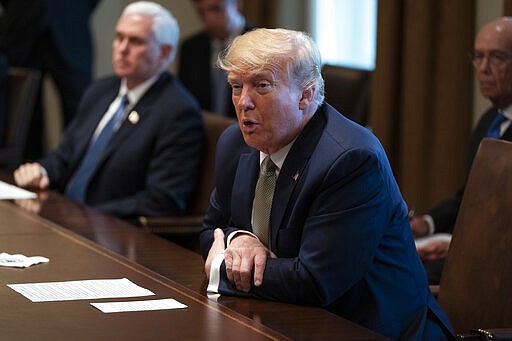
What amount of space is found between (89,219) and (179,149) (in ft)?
2.96

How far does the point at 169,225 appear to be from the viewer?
14.9 ft

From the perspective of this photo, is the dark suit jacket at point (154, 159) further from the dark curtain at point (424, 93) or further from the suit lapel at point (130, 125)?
the dark curtain at point (424, 93)

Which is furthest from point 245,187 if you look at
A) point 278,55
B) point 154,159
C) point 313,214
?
point 154,159

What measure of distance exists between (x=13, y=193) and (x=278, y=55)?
190cm

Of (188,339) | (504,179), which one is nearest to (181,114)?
(504,179)

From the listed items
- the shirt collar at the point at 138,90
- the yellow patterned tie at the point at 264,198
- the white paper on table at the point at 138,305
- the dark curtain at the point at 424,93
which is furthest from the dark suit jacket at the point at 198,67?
the white paper on table at the point at 138,305

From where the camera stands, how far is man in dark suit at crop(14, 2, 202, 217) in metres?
4.81

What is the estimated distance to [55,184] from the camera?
5.27 metres

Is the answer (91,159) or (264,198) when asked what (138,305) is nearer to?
(264,198)

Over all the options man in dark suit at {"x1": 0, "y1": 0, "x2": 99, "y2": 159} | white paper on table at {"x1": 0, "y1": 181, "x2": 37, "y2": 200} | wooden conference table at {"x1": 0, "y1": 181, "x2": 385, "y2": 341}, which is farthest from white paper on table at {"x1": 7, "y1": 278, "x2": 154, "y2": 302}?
man in dark suit at {"x1": 0, "y1": 0, "x2": 99, "y2": 159}

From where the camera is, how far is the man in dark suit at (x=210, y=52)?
22.7 ft

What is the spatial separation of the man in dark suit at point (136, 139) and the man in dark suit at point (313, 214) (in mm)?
1700

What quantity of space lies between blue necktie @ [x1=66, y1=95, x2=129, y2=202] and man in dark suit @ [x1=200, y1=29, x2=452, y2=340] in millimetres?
1998

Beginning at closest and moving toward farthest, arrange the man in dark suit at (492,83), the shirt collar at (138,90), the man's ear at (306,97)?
the man's ear at (306,97) < the man in dark suit at (492,83) < the shirt collar at (138,90)
